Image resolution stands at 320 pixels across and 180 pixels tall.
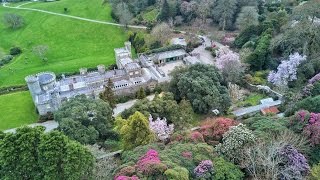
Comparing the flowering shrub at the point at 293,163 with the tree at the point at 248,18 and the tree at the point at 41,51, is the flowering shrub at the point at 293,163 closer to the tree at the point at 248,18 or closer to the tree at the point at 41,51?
the tree at the point at 248,18

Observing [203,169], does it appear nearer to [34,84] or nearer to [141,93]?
[141,93]

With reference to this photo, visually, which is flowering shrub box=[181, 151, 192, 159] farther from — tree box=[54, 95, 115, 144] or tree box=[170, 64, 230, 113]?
tree box=[170, 64, 230, 113]

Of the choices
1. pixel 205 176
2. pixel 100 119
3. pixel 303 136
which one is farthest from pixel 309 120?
pixel 100 119

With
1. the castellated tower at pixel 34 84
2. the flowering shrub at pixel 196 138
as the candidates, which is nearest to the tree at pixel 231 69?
the flowering shrub at pixel 196 138

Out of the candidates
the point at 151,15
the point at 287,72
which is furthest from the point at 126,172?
the point at 151,15

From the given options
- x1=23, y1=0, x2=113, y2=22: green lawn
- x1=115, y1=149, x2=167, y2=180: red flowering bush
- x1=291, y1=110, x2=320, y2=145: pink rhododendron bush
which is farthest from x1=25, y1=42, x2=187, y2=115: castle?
x1=23, y1=0, x2=113, y2=22: green lawn

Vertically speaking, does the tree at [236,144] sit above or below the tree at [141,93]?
above
